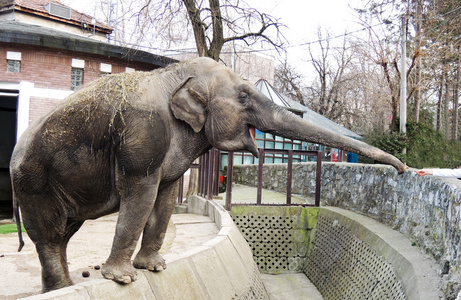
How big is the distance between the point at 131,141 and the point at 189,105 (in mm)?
507

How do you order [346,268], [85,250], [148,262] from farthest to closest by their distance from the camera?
[346,268] < [85,250] < [148,262]

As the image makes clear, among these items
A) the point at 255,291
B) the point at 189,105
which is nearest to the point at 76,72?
the point at 255,291

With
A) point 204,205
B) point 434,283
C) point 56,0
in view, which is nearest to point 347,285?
point 434,283

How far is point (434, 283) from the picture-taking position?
517 centimetres

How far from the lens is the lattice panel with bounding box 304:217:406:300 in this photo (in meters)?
6.47

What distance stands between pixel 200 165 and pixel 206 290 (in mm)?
6458

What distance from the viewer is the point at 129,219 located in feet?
11.0

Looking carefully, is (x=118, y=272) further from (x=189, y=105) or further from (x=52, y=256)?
(x=189, y=105)

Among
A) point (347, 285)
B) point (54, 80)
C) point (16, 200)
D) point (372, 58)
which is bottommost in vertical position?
point (347, 285)

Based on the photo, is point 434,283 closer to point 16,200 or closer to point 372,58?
point 16,200

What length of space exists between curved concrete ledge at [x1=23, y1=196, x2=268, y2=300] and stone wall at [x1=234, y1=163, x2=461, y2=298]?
2294mm

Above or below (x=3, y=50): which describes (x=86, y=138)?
below

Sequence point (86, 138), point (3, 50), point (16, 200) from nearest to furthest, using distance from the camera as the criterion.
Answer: point (86, 138) < point (16, 200) < point (3, 50)

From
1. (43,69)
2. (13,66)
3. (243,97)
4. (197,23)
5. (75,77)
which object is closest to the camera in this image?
(243,97)
